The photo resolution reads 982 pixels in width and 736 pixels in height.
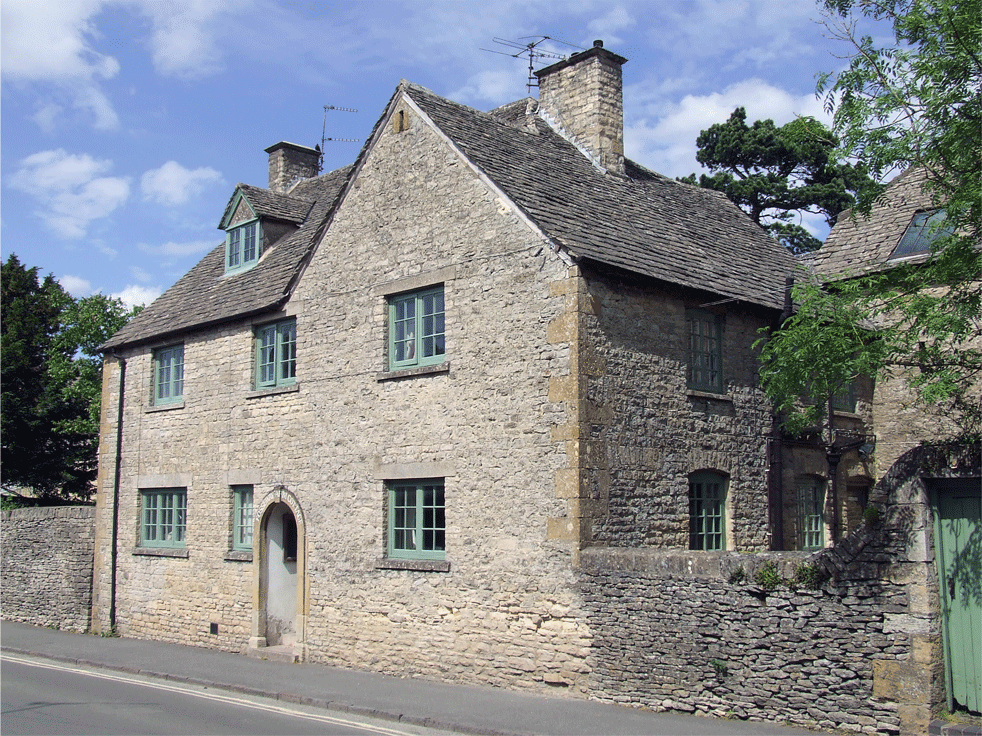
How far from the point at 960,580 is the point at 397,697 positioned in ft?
22.6

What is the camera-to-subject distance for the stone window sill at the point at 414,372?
1420cm

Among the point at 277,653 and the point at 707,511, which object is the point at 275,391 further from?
the point at 707,511

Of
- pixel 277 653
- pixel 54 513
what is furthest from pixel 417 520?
pixel 54 513

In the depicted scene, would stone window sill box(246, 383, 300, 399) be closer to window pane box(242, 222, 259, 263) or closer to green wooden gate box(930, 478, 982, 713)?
window pane box(242, 222, 259, 263)

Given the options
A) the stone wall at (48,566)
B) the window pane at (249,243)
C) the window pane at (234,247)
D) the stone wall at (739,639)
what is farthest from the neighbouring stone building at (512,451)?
the stone wall at (48,566)

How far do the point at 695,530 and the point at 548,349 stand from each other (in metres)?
3.80

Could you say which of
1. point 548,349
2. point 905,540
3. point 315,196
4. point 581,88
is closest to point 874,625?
point 905,540

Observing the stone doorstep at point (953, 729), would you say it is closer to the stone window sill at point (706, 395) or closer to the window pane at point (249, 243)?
the stone window sill at point (706, 395)

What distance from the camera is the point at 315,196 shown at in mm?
22062

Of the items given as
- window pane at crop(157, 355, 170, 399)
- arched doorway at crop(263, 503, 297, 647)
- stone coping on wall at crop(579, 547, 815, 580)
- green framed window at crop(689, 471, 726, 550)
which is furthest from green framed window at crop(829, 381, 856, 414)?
window pane at crop(157, 355, 170, 399)

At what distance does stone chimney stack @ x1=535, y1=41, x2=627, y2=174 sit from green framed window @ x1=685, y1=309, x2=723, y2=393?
4168 mm

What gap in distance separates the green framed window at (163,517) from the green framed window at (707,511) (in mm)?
10321

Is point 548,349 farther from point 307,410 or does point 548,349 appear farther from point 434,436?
point 307,410

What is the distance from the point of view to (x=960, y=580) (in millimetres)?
9484
